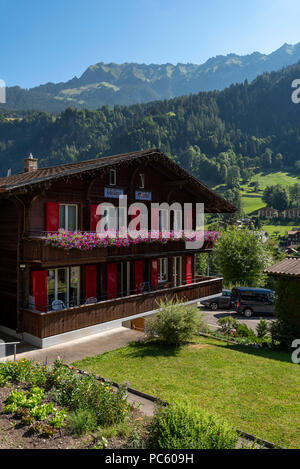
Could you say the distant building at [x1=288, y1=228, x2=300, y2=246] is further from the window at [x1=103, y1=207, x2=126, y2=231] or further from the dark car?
the window at [x1=103, y1=207, x2=126, y2=231]

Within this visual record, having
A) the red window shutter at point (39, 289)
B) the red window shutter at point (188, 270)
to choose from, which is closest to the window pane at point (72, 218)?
the red window shutter at point (39, 289)

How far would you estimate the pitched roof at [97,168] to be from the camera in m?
14.8

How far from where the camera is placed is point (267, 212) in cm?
14725

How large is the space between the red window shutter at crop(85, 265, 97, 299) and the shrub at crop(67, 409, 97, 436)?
33.2ft

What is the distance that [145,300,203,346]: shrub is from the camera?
1535 cm

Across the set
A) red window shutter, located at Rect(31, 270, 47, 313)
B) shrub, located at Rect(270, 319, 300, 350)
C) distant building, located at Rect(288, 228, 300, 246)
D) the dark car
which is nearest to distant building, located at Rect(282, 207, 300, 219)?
distant building, located at Rect(288, 228, 300, 246)

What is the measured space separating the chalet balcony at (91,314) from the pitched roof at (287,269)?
5960 mm

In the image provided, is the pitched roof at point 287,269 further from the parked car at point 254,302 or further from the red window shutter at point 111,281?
the parked car at point 254,302

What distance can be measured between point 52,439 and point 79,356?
21.8 feet

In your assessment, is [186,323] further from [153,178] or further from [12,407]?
[153,178]

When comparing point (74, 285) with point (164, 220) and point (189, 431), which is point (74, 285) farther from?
point (189, 431)

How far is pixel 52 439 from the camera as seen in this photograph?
7539mm

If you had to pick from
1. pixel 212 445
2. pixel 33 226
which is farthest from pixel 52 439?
pixel 33 226

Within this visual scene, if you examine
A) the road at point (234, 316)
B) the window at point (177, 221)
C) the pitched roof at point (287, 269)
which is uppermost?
the window at point (177, 221)
